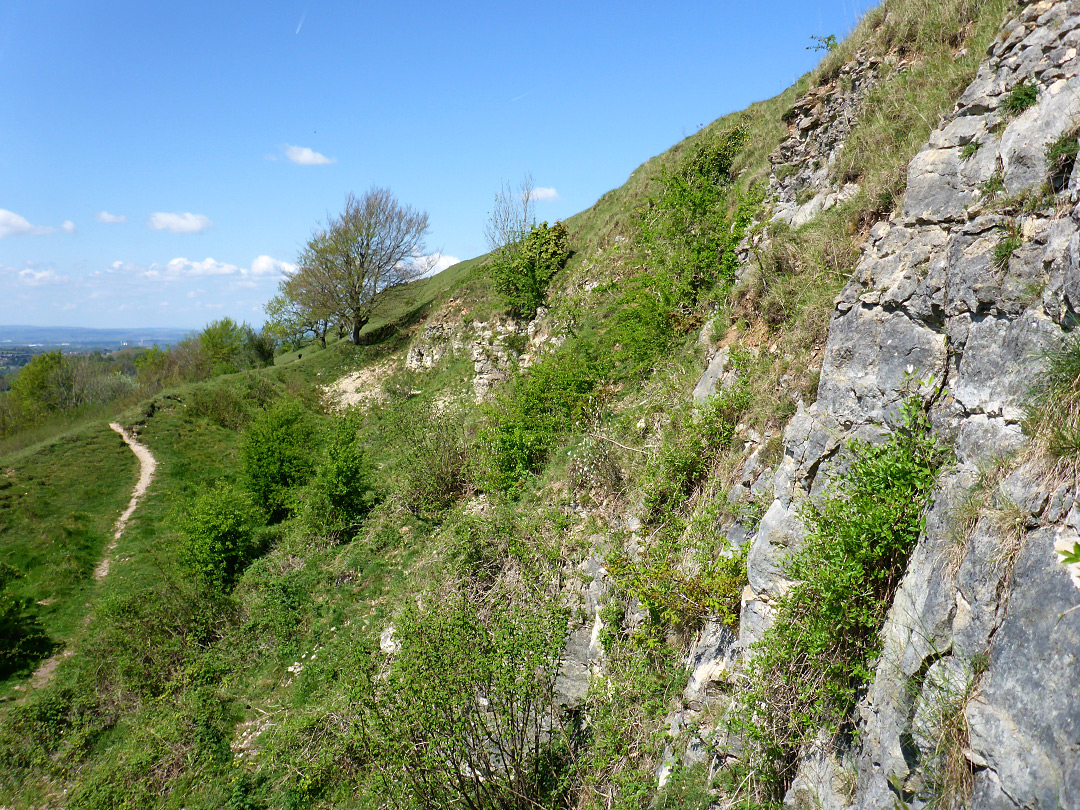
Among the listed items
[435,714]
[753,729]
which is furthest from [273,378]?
[753,729]

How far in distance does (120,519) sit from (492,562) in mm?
19068

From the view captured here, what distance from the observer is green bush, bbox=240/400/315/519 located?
64.3ft

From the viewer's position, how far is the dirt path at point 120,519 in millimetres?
13202

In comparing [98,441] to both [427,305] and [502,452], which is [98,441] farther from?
[502,452]

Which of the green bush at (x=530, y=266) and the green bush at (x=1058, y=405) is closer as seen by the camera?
the green bush at (x=1058, y=405)

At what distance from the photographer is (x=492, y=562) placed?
9680mm

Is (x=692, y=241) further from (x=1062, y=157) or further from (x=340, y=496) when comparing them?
(x=340, y=496)

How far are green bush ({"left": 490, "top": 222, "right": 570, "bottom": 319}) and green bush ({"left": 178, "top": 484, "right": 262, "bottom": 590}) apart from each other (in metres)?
13.9

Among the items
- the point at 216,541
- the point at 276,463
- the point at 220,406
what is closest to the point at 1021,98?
the point at 216,541

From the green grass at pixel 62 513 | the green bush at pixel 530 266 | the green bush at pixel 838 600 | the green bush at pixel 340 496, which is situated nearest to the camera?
the green bush at pixel 838 600

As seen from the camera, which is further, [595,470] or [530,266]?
[530,266]

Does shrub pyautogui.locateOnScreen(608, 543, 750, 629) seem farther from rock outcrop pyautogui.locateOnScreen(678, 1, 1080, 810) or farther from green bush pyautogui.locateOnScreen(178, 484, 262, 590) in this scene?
green bush pyautogui.locateOnScreen(178, 484, 262, 590)

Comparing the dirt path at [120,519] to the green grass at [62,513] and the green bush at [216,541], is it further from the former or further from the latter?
the green bush at [216,541]

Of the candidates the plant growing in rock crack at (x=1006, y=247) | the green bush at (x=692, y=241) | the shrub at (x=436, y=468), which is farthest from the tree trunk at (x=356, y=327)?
the plant growing in rock crack at (x=1006, y=247)
